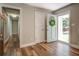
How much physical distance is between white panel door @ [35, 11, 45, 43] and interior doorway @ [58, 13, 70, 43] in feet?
1.29

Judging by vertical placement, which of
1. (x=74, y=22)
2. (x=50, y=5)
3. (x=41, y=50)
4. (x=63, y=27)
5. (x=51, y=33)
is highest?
(x=50, y=5)

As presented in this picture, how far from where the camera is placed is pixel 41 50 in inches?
81.3

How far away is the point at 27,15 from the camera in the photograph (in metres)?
2.08

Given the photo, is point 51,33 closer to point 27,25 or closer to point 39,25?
point 39,25

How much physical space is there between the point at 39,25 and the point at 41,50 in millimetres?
570

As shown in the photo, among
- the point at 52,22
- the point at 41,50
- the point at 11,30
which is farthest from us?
the point at 52,22

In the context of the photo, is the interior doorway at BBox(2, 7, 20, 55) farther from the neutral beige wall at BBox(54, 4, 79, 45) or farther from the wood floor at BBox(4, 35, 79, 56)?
the neutral beige wall at BBox(54, 4, 79, 45)

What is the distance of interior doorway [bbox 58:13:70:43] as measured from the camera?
208cm

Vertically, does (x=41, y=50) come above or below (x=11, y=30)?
below

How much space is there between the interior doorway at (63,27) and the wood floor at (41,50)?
15cm

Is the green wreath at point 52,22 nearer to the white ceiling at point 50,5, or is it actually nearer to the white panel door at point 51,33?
the white panel door at point 51,33

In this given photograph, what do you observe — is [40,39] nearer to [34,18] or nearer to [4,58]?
[34,18]

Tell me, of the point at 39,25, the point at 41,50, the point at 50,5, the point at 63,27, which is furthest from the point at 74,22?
the point at 41,50

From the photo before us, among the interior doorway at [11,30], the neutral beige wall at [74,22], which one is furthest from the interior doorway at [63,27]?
the interior doorway at [11,30]
